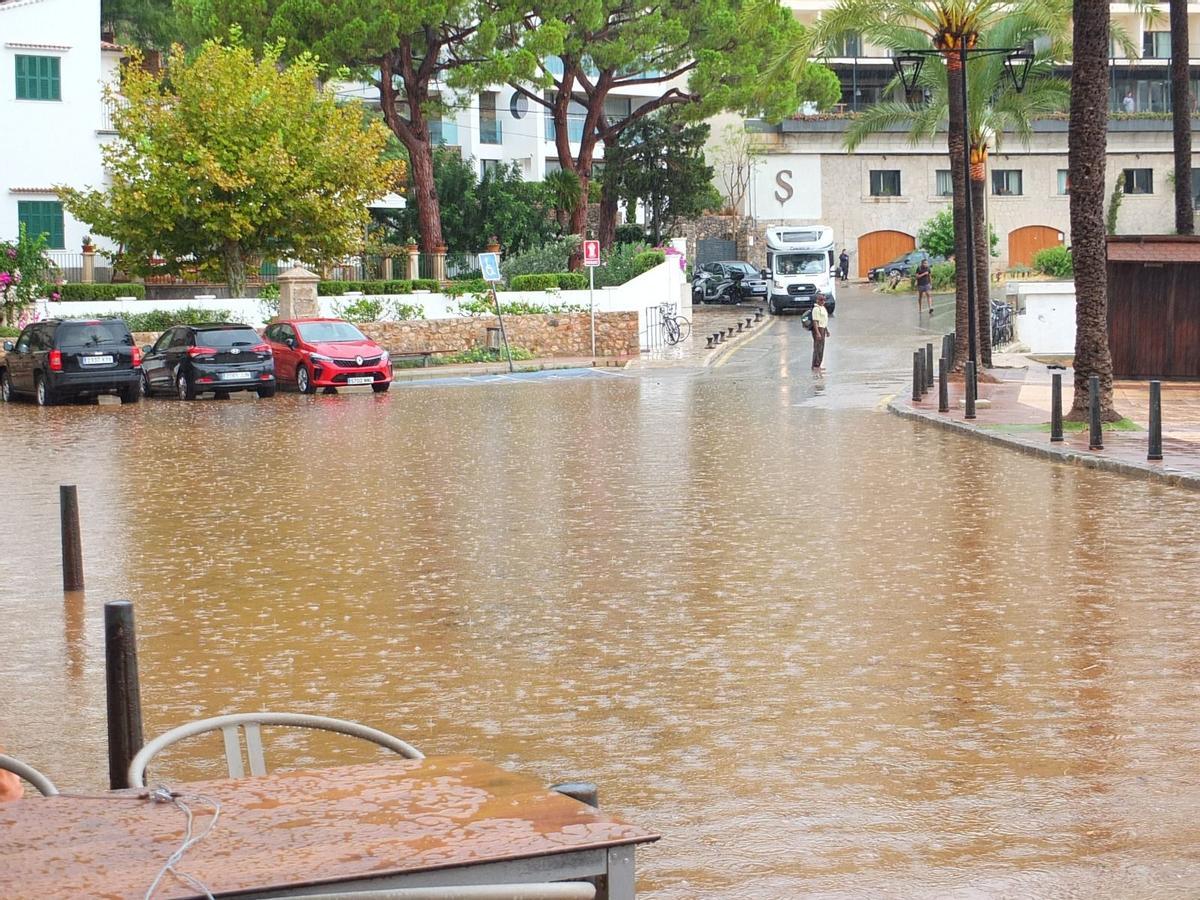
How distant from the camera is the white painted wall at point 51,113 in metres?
47.6

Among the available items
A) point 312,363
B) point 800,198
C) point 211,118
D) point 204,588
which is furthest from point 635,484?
point 800,198

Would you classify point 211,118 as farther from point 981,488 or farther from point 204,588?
point 204,588

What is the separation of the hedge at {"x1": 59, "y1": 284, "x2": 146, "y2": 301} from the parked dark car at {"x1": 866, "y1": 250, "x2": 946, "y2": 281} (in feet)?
122

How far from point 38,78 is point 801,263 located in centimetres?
2613

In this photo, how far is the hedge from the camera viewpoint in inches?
1634

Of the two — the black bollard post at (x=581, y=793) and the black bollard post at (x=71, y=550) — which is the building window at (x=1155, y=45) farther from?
the black bollard post at (x=581, y=793)

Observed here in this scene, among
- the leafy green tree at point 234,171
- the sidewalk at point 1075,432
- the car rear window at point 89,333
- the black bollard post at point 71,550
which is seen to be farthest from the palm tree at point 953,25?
the black bollard post at point 71,550

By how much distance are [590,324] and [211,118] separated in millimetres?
11688

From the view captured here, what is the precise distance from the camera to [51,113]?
48438 mm

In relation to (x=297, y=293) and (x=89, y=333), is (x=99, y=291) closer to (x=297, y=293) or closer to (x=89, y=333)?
(x=297, y=293)

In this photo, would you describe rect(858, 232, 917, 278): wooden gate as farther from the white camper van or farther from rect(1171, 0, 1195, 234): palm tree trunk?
rect(1171, 0, 1195, 234): palm tree trunk

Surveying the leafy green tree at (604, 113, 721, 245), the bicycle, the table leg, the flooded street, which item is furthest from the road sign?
the table leg

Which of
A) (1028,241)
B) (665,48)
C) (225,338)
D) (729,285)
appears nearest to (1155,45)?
(1028,241)

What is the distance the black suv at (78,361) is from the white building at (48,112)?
14797 mm
